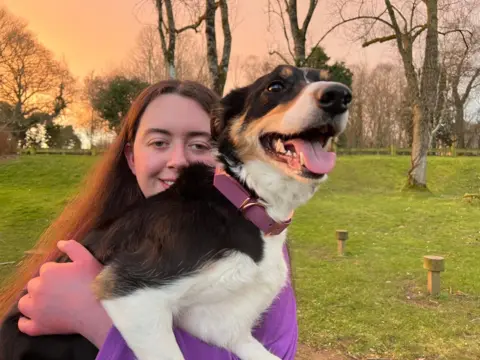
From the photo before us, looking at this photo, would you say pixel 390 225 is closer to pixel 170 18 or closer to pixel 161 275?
pixel 170 18

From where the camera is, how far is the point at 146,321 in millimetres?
1555

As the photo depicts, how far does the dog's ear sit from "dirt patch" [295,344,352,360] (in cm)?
365

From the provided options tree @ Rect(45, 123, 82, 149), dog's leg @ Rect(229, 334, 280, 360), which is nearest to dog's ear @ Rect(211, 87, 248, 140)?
dog's leg @ Rect(229, 334, 280, 360)

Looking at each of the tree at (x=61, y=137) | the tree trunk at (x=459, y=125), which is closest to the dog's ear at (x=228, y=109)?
the tree at (x=61, y=137)

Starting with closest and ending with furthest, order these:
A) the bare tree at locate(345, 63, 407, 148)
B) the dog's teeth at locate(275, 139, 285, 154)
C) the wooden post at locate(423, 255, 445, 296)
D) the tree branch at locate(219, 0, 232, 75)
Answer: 1. the dog's teeth at locate(275, 139, 285, 154)
2. the wooden post at locate(423, 255, 445, 296)
3. the tree branch at locate(219, 0, 232, 75)
4. the bare tree at locate(345, 63, 407, 148)

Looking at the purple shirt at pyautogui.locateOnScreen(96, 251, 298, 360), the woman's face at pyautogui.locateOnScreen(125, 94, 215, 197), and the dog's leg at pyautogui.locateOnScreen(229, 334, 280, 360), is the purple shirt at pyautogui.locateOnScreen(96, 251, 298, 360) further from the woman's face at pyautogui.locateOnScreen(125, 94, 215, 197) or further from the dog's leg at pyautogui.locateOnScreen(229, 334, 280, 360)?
the woman's face at pyautogui.locateOnScreen(125, 94, 215, 197)

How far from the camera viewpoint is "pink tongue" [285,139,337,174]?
1.75m

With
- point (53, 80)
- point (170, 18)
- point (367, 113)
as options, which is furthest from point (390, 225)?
point (367, 113)

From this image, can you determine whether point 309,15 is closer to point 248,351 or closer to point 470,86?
point 248,351

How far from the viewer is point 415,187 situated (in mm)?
16969

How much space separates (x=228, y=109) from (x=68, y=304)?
1088 mm

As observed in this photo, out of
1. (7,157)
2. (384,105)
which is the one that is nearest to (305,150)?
(7,157)

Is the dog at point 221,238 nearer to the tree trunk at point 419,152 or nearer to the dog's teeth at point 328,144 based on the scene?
the dog's teeth at point 328,144

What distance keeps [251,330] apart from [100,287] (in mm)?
727
